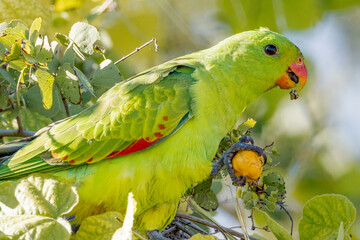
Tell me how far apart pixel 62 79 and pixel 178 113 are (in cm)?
56

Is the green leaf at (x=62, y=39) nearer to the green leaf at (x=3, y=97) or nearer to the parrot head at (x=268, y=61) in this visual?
the green leaf at (x=3, y=97)

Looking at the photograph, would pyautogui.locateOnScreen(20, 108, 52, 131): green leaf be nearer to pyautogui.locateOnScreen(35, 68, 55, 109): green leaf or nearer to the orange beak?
pyautogui.locateOnScreen(35, 68, 55, 109): green leaf

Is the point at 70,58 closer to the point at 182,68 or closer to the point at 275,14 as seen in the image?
the point at 182,68

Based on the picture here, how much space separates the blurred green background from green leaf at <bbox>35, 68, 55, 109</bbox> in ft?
4.82

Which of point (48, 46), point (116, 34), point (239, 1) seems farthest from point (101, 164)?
point (239, 1)

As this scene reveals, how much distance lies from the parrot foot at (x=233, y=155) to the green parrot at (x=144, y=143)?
0.24 feet

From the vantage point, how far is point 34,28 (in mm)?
2342

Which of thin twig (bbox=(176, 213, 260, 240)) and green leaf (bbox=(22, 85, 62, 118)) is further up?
green leaf (bbox=(22, 85, 62, 118))

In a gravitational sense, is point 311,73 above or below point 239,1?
below

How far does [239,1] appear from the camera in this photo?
476 cm

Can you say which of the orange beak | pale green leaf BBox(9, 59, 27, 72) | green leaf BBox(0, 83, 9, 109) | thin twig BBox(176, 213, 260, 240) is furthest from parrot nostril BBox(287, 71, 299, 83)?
green leaf BBox(0, 83, 9, 109)

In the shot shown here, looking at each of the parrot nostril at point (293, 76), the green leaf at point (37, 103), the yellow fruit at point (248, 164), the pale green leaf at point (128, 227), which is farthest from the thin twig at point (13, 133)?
the parrot nostril at point (293, 76)

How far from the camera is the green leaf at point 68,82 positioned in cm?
242

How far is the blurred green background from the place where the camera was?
4.34 meters
